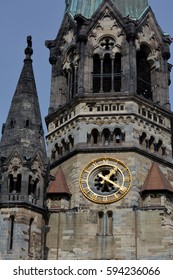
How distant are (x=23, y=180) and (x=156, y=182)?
7.05 meters

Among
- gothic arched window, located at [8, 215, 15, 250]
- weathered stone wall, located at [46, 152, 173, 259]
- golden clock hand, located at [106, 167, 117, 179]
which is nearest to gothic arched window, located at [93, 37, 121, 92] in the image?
golden clock hand, located at [106, 167, 117, 179]

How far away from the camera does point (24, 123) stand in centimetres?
3478

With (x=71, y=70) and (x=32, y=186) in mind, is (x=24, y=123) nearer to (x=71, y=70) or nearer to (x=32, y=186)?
(x=32, y=186)

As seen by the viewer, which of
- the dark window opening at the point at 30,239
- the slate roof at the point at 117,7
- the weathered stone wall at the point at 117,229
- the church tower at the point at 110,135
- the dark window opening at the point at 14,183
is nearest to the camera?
the dark window opening at the point at 30,239

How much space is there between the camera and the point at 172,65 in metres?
43.2

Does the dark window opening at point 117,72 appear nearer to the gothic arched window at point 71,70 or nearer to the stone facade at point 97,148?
the stone facade at point 97,148

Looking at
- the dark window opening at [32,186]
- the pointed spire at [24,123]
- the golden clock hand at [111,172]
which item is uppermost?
the pointed spire at [24,123]

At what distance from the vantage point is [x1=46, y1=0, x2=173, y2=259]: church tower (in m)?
34.2

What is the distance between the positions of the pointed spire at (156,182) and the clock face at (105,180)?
36.1 inches

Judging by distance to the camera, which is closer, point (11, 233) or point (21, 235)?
point (21, 235)

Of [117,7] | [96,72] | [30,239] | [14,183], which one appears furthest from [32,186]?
[117,7]

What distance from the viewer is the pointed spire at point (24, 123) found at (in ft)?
111

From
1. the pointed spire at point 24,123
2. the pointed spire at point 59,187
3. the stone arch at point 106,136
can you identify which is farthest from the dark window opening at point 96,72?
the pointed spire at point 59,187

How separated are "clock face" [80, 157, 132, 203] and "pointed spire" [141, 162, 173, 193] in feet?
3.01
